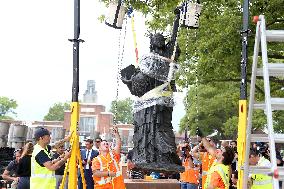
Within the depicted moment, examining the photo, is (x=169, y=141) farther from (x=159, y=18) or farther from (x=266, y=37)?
(x=159, y=18)

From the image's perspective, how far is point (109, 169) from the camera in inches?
352

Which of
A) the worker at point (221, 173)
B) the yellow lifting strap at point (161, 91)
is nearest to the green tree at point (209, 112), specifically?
the yellow lifting strap at point (161, 91)

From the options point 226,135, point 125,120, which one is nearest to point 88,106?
point 125,120

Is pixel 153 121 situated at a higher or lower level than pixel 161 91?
lower

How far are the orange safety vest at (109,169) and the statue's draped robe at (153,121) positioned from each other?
85cm

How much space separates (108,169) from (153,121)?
1.48 metres

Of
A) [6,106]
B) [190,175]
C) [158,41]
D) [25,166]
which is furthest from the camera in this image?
[6,106]

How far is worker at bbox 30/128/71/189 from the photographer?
24.7 feet

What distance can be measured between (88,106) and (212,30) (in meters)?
60.0

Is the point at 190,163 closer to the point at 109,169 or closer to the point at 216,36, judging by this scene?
the point at 109,169

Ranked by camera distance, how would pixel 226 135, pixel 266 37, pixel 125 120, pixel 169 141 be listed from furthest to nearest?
pixel 125 120, pixel 226 135, pixel 169 141, pixel 266 37

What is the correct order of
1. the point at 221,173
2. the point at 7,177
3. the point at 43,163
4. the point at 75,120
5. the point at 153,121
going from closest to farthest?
the point at 221,173 → the point at 43,163 → the point at 75,120 → the point at 153,121 → the point at 7,177

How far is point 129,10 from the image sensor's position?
8.54 meters

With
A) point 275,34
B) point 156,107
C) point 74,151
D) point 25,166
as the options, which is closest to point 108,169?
point 74,151
